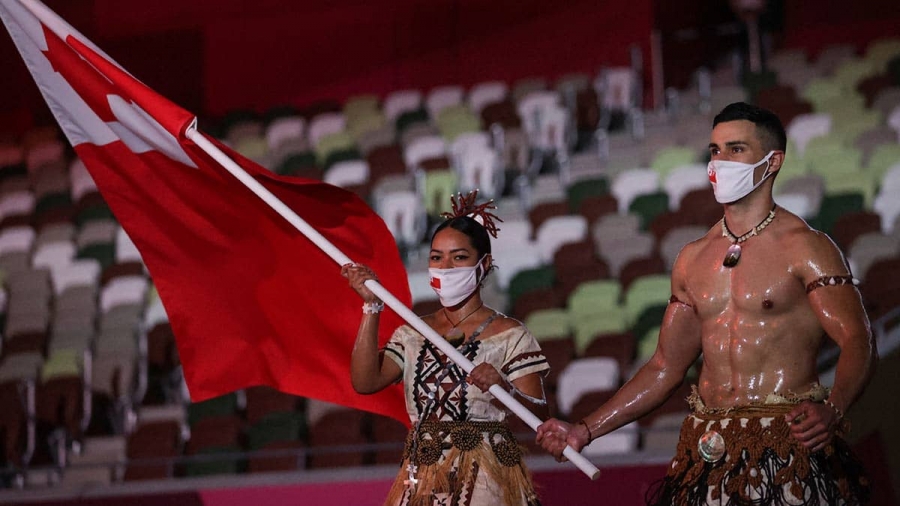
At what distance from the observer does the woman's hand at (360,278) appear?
448 centimetres

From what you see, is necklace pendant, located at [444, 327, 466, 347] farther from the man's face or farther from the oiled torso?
the man's face

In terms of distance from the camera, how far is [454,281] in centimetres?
450

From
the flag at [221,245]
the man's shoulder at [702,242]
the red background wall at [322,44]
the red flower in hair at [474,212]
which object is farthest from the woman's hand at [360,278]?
the red background wall at [322,44]

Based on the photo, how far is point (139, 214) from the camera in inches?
210

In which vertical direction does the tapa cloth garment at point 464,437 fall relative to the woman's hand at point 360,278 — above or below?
below

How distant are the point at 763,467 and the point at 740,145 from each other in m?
0.96

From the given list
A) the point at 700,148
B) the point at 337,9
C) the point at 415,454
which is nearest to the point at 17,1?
the point at 415,454

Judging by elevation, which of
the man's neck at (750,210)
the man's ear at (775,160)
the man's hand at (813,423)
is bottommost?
the man's hand at (813,423)

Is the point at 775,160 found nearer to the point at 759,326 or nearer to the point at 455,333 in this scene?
the point at 759,326

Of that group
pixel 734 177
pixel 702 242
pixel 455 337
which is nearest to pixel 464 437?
pixel 455 337

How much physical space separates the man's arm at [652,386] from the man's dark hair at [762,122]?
0.48m

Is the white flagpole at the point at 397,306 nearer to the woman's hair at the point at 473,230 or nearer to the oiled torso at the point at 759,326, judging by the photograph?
the woman's hair at the point at 473,230

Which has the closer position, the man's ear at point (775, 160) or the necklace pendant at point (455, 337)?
the man's ear at point (775, 160)

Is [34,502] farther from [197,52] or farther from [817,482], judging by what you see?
[197,52]
